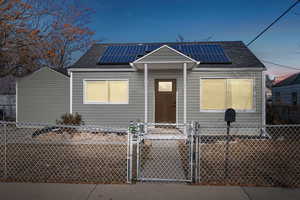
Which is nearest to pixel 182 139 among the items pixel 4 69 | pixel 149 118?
pixel 149 118

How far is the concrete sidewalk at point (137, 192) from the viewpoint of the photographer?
326cm

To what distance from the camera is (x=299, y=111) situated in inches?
523

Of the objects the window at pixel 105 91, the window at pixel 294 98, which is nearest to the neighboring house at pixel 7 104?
the window at pixel 105 91

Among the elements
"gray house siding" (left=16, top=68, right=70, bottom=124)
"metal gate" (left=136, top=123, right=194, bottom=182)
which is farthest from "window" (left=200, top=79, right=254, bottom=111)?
"gray house siding" (left=16, top=68, right=70, bottom=124)

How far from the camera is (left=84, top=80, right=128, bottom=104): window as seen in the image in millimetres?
9523

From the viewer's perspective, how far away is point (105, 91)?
9562mm

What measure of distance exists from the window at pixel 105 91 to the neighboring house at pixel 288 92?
15.9 m

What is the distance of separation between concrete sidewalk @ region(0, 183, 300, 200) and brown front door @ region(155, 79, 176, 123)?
234 inches

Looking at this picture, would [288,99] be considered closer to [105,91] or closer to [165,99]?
[165,99]

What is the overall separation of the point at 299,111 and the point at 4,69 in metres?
20.3

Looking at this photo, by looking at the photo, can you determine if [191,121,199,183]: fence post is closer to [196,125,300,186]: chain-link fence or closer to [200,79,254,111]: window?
[196,125,300,186]: chain-link fence

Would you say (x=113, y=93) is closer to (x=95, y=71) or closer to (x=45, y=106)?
(x=95, y=71)

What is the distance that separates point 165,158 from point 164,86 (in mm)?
4606

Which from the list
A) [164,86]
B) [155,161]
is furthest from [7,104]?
[155,161]
